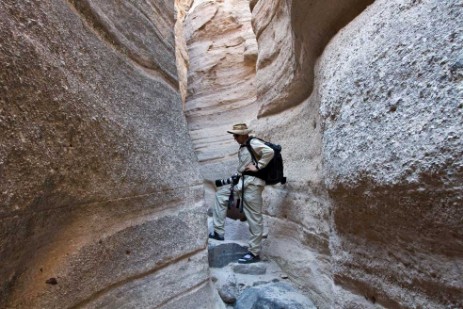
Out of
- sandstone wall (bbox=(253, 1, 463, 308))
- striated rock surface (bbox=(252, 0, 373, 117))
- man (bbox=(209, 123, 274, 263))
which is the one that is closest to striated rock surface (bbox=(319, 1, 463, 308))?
sandstone wall (bbox=(253, 1, 463, 308))

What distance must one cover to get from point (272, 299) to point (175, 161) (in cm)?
140

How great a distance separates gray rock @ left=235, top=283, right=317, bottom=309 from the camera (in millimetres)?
2680

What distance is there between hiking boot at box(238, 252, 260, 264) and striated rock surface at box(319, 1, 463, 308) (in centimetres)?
195

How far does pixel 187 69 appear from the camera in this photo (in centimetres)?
930

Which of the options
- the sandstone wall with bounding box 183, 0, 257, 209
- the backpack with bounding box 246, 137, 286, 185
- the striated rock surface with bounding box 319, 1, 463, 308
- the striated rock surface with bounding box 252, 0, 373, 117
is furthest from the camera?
the sandstone wall with bounding box 183, 0, 257, 209

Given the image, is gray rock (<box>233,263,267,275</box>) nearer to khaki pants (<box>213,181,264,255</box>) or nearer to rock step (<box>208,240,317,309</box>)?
rock step (<box>208,240,317,309</box>)

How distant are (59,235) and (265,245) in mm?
2905

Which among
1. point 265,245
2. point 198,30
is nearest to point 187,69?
point 198,30

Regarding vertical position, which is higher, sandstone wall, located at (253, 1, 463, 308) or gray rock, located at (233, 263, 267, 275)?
sandstone wall, located at (253, 1, 463, 308)

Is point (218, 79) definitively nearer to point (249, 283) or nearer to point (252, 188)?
point (252, 188)

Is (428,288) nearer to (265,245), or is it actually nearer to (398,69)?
(398,69)

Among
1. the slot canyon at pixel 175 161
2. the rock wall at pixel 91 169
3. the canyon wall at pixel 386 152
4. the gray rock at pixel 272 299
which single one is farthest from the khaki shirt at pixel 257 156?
the gray rock at pixel 272 299

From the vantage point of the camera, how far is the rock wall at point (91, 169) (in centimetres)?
133

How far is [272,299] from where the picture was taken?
8.98ft
